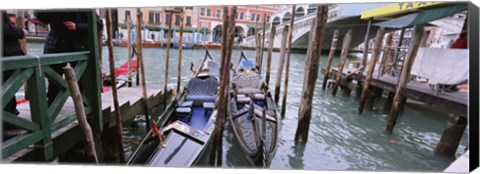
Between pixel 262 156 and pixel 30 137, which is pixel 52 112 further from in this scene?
pixel 262 156

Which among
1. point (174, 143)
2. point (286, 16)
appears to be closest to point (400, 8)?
point (174, 143)

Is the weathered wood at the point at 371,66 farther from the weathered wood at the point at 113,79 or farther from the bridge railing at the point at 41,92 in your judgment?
the bridge railing at the point at 41,92

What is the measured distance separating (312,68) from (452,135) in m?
2.09

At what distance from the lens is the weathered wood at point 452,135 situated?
3.46 metres

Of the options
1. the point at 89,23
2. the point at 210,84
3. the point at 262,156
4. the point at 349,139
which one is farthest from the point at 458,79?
the point at 89,23

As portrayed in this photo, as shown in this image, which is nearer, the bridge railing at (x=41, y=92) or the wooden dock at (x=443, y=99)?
the bridge railing at (x=41, y=92)

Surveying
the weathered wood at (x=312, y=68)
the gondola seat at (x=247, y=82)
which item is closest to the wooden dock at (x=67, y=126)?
the gondola seat at (x=247, y=82)

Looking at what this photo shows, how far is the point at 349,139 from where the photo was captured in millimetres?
4301

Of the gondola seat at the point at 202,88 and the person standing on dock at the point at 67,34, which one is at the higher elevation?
the person standing on dock at the point at 67,34

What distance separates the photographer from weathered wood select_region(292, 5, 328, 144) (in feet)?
10.0

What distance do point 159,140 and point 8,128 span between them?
4.08ft

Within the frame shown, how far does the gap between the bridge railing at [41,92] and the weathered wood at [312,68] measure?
7.58 feet

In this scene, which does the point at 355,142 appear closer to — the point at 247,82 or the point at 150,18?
the point at 247,82

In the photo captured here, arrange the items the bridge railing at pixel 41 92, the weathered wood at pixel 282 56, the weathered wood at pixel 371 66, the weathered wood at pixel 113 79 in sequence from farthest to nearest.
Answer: the weathered wood at pixel 282 56 → the weathered wood at pixel 371 66 → the weathered wood at pixel 113 79 → the bridge railing at pixel 41 92
